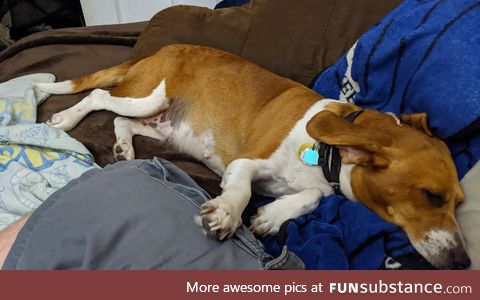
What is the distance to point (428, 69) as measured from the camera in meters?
1.53

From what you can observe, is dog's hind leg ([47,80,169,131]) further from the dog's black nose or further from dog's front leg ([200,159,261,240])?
the dog's black nose

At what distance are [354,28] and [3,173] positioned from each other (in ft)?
4.86

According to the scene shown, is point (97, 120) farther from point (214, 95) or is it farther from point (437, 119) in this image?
point (437, 119)

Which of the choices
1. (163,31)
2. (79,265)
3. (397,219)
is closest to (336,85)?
(397,219)

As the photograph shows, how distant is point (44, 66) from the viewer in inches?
94.0

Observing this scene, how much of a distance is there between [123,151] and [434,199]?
1.13 m

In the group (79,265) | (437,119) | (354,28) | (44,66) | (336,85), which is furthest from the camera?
(44,66)

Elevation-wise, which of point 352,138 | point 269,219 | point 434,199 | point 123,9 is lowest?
point 123,9

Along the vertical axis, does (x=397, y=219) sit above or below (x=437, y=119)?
below

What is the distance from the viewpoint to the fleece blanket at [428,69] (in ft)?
4.67

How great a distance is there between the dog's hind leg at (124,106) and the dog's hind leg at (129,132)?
0.15 ft

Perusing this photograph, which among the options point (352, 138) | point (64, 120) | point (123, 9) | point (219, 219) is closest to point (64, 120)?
point (64, 120)

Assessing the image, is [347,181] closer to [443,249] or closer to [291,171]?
[291,171]

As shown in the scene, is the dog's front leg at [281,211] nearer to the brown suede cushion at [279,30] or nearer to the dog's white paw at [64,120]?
the brown suede cushion at [279,30]
